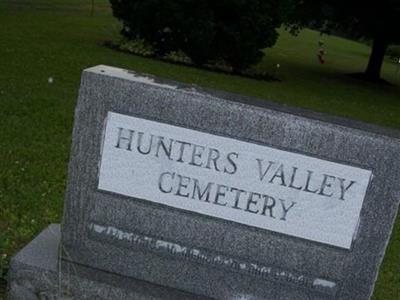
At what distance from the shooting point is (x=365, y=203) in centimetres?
371

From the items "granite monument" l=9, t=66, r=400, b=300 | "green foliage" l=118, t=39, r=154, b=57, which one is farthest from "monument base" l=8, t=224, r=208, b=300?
"green foliage" l=118, t=39, r=154, b=57

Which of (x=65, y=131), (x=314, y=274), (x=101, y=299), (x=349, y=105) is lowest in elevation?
(x=349, y=105)

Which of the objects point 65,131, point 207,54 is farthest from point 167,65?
point 65,131

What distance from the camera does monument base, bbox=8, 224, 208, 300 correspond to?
3.89 meters

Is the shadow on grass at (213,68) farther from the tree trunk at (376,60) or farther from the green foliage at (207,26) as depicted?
the tree trunk at (376,60)

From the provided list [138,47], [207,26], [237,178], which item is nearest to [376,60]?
[207,26]

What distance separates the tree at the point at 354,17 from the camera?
2342 centimetres

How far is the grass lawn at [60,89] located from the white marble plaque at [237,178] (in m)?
1.16

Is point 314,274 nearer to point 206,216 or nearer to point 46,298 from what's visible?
point 206,216

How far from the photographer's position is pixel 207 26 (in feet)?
58.7

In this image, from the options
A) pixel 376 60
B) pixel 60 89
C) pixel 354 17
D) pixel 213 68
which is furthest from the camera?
pixel 376 60

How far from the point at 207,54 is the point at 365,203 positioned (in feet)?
49.9

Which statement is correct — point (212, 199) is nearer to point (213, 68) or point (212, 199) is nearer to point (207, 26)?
point (207, 26)

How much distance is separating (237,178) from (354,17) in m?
22.0
